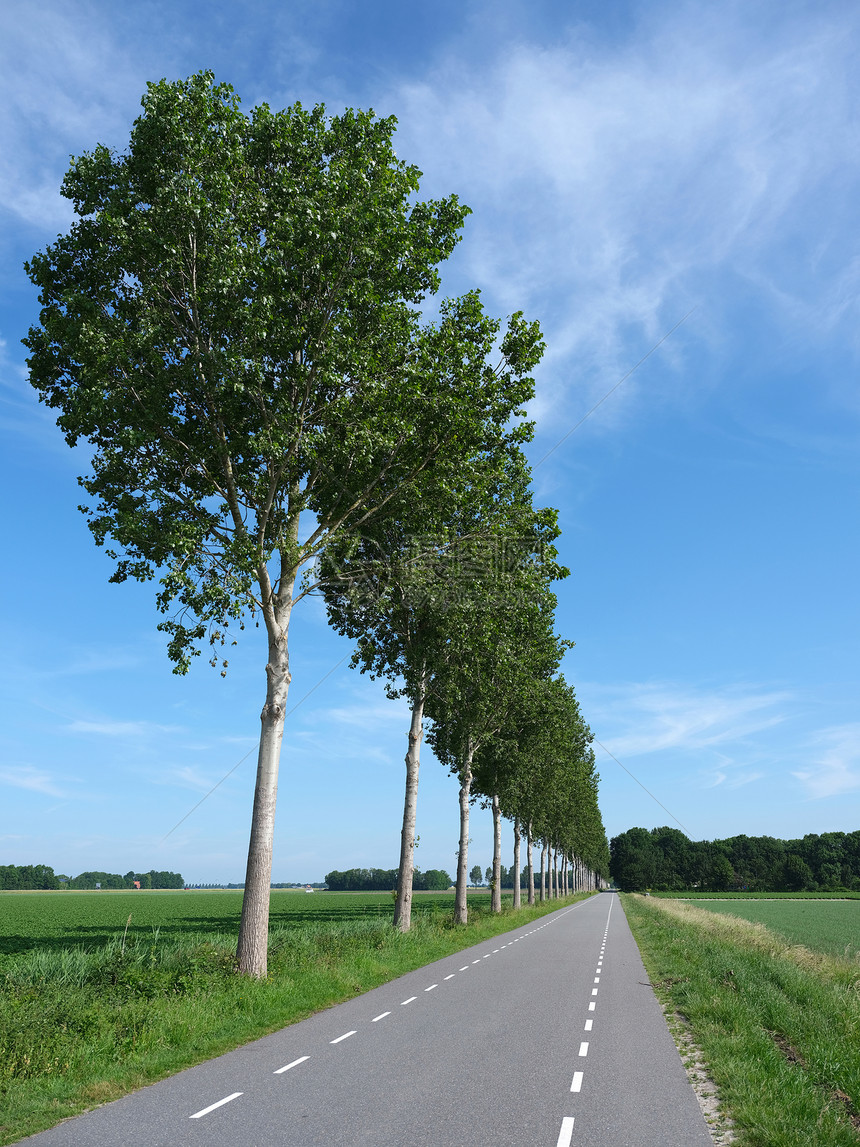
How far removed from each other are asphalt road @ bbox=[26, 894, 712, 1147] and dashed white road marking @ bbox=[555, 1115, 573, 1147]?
19 millimetres

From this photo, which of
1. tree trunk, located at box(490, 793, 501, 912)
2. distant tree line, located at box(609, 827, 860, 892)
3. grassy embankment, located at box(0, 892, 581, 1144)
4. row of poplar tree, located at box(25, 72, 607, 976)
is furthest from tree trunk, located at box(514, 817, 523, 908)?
distant tree line, located at box(609, 827, 860, 892)

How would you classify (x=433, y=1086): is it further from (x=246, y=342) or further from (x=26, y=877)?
(x=26, y=877)

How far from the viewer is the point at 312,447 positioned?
15.6m

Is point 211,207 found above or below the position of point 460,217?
below

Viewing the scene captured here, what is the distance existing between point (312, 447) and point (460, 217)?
6820mm

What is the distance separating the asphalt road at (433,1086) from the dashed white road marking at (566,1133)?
0.02 metres

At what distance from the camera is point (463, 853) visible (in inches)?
1394

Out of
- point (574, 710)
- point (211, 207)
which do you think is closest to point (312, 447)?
point (211, 207)

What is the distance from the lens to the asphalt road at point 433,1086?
23.0 ft

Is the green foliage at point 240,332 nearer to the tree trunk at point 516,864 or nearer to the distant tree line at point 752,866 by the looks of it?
the tree trunk at point 516,864

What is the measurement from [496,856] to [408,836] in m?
21.6

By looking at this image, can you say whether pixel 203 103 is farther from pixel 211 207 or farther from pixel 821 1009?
pixel 821 1009

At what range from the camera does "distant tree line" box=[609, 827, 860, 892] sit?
159750 mm

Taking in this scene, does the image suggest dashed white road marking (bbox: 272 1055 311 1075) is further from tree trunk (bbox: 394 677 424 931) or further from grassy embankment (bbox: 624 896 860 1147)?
tree trunk (bbox: 394 677 424 931)
